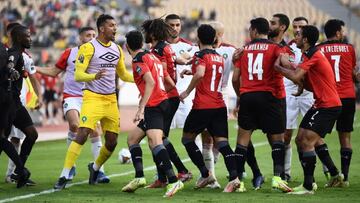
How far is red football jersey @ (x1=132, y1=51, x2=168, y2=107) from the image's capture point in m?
12.0

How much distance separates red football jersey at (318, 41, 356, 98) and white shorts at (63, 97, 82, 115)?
3.69 m

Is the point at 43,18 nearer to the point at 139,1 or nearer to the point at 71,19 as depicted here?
the point at 71,19

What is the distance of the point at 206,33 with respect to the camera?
12453 millimetres

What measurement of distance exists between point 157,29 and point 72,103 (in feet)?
7.86

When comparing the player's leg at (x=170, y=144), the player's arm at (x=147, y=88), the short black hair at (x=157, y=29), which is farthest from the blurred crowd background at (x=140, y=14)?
the player's arm at (x=147, y=88)

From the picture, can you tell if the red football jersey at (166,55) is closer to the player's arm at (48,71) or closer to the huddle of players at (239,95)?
the huddle of players at (239,95)

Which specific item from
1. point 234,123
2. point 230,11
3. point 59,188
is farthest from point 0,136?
point 230,11

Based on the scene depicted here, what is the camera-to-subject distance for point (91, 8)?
47.1 meters

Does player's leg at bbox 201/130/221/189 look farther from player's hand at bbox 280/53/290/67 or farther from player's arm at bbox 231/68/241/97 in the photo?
player's hand at bbox 280/53/290/67

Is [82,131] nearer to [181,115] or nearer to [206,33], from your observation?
[206,33]

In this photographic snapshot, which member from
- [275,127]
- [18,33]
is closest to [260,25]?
[275,127]

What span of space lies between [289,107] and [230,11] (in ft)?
98.7

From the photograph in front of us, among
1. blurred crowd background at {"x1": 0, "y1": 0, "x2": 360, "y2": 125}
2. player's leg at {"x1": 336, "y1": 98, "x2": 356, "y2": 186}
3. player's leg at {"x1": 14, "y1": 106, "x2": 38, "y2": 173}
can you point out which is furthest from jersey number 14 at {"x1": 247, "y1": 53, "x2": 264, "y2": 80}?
blurred crowd background at {"x1": 0, "y1": 0, "x2": 360, "y2": 125}

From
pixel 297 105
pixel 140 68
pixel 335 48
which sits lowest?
pixel 297 105
